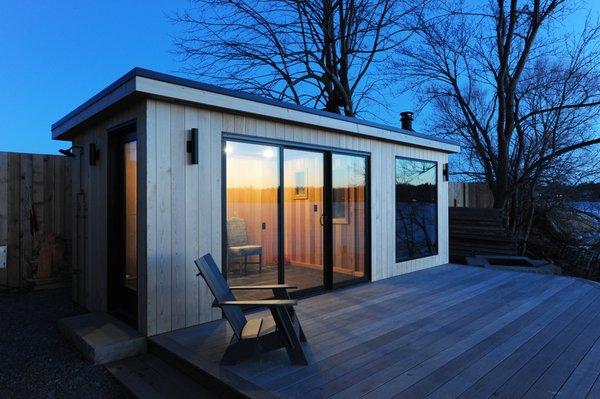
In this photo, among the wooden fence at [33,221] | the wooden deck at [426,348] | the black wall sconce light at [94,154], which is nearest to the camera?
the wooden deck at [426,348]

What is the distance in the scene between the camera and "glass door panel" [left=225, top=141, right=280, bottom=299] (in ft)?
13.2

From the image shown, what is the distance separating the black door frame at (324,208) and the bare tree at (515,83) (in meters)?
7.01

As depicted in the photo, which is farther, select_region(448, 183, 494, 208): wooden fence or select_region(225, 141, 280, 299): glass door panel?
select_region(448, 183, 494, 208): wooden fence

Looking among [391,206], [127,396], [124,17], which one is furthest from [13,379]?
[124,17]

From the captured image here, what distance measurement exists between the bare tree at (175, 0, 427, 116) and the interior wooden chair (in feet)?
24.9

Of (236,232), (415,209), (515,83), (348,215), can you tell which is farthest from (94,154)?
(515,83)

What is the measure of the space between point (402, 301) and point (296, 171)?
2.01 m

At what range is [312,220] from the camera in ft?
16.3

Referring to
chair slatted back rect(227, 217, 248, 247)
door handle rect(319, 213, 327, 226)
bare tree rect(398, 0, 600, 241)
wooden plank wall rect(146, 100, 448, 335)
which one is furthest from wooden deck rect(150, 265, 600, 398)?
bare tree rect(398, 0, 600, 241)

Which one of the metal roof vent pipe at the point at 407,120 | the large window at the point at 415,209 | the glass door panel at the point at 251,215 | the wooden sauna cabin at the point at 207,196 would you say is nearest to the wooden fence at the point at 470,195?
the large window at the point at 415,209

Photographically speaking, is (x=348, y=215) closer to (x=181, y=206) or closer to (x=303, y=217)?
(x=303, y=217)

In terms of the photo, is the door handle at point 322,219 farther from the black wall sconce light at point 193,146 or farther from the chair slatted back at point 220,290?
the chair slatted back at point 220,290

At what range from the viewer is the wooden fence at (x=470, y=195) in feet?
40.3

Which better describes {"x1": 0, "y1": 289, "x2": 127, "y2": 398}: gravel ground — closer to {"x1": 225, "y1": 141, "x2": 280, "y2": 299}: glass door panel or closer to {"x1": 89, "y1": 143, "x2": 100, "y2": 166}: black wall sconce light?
{"x1": 225, "y1": 141, "x2": 280, "y2": 299}: glass door panel
